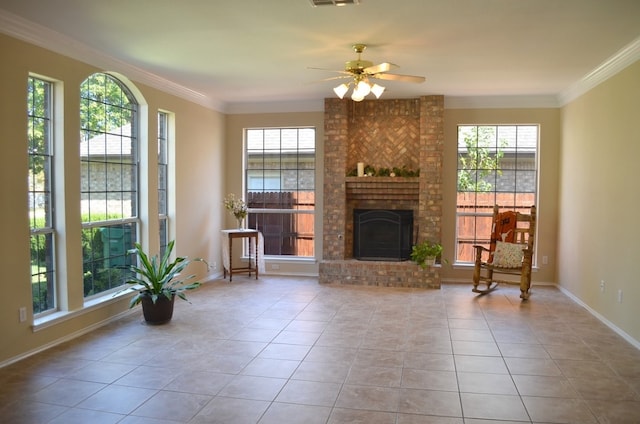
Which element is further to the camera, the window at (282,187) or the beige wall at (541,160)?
the window at (282,187)

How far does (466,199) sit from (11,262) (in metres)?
5.77

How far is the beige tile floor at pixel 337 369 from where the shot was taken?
309 cm

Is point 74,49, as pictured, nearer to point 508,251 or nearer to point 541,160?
point 508,251

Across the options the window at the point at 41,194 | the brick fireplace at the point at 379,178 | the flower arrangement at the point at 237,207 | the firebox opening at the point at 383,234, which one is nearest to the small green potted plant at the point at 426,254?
the brick fireplace at the point at 379,178

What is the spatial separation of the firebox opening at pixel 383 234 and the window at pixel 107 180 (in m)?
3.32

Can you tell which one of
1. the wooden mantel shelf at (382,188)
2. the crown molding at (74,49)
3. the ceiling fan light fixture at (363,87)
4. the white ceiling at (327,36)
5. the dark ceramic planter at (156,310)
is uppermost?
the white ceiling at (327,36)

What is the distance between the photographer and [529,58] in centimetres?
488

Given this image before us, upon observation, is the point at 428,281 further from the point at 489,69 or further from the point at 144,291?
the point at 144,291

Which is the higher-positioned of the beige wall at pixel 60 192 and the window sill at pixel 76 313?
the beige wall at pixel 60 192

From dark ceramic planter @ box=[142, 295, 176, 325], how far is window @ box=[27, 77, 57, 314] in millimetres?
821

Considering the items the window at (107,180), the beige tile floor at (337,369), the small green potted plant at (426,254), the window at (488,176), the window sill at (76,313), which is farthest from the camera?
the window at (488,176)

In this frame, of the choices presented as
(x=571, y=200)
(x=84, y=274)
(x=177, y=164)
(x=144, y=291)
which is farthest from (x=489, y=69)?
(x=84, y=274)

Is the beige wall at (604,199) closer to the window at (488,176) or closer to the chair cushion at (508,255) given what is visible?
the window at (488,176)

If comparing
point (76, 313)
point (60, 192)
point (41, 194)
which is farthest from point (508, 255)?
point (41, 194)
